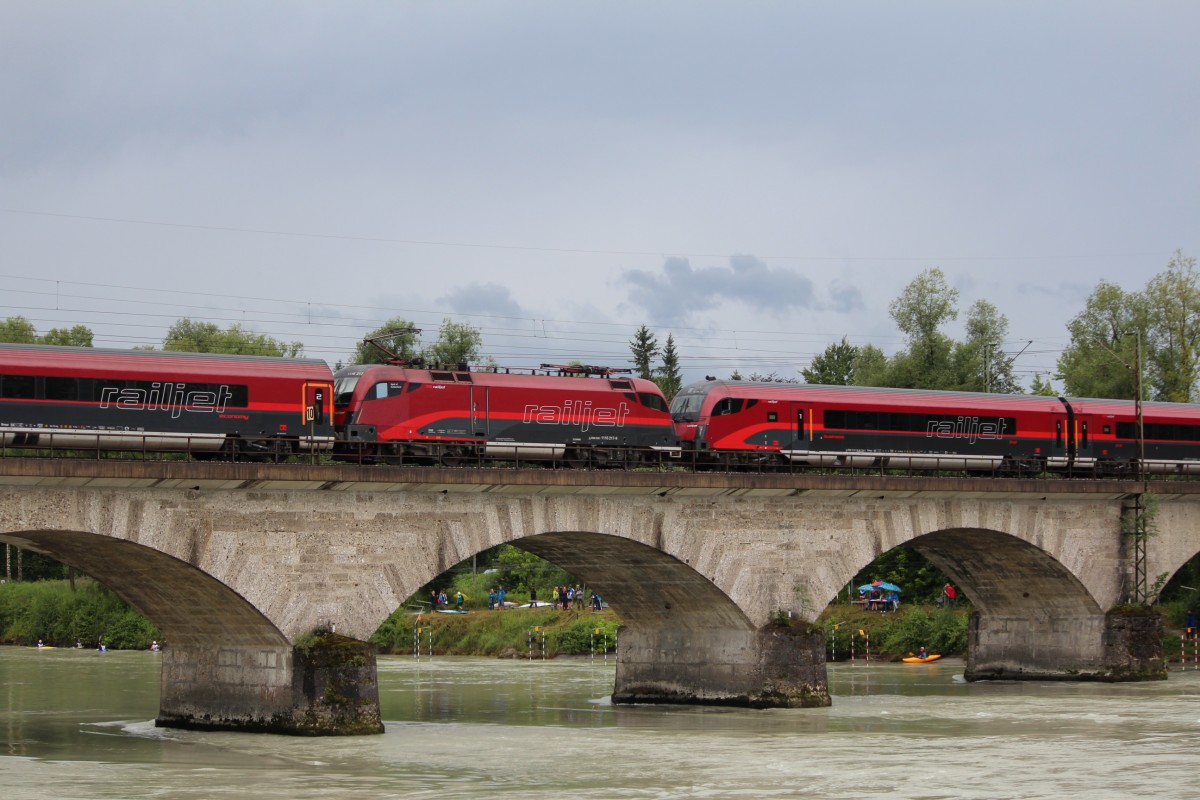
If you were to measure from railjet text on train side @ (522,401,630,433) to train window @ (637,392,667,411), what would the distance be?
0.59 metres

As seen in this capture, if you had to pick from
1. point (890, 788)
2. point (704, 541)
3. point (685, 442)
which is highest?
point (685, 442)

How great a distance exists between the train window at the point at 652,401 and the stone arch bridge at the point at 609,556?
450 cm

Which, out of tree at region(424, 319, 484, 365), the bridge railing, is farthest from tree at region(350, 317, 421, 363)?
the bridge railing

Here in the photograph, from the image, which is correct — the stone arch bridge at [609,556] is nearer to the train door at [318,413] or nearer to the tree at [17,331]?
the train door at [318,413]

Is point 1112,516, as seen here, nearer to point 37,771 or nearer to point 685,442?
point 685,442

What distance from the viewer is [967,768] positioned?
3216 cm

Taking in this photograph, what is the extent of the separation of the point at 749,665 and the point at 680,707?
2397 millimetres

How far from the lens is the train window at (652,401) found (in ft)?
152

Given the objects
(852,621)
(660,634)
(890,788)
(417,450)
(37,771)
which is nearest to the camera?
(890,788)

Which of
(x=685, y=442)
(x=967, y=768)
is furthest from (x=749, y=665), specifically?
(x=967, y=768)

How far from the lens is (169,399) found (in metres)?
38.3

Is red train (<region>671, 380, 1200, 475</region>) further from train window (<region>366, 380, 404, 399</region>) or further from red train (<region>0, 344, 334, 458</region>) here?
red train (<region>0, 344, 334, 458</region>)

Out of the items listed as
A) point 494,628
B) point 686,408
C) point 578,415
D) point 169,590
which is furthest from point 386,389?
point 494,628

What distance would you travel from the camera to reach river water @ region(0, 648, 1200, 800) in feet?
→ 97.4
